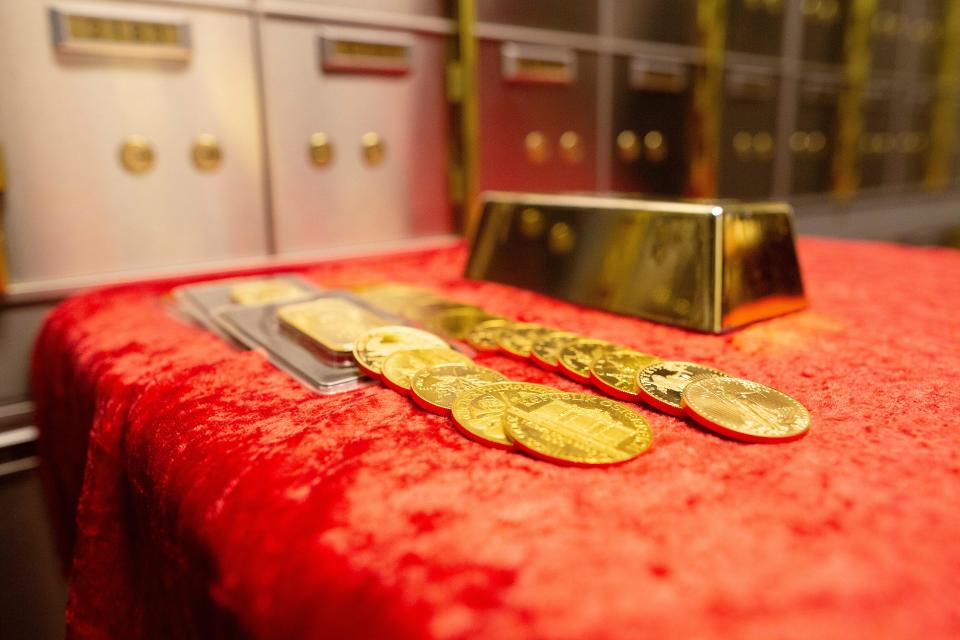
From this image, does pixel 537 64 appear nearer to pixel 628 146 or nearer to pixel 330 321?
pixel 628 146

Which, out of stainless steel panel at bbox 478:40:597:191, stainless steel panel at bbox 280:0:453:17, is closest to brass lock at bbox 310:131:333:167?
stainless steel panel at bbox 280:0:453:17

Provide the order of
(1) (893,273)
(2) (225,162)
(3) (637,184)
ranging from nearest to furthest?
1. (1) (893,273)
2. (2) (225,162)
3. (3) (637,184)

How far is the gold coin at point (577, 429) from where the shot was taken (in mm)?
467

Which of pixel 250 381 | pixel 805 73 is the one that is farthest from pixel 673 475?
pixel 805 73

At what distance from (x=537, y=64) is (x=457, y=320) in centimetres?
118

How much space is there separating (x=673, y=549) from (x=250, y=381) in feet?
1.47

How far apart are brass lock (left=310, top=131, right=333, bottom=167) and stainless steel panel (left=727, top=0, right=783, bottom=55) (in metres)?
1.53

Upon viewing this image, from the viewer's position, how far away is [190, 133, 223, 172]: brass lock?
4.30ft

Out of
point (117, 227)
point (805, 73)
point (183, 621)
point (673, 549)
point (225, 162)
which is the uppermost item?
point (805, 73)

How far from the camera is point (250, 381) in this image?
66 centimetres

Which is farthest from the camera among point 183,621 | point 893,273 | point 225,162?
point 225,162

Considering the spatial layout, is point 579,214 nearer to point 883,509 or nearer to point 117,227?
point 883,509

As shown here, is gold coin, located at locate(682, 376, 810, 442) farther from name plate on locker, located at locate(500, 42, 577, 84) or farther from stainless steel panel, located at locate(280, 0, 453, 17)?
name plate on locker, located at locate(500, 42, 577, 84)

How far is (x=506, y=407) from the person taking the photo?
542 mm
